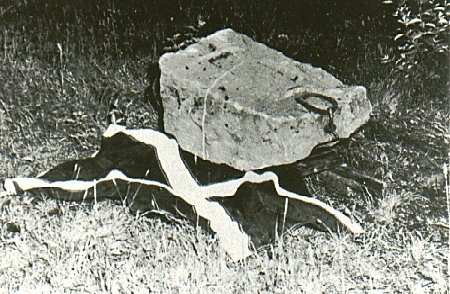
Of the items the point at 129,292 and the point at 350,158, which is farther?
the point at 350,158

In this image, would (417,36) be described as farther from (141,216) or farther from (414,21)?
(141,216)

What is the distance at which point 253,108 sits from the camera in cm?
284

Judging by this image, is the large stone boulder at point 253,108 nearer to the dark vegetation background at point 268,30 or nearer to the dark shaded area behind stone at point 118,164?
the dark shaded area behind stone at point 118,164

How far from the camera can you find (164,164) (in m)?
3.16

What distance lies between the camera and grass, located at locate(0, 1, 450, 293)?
112 inches

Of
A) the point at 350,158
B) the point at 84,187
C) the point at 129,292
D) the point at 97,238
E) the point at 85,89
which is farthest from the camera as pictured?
the point at 85,89

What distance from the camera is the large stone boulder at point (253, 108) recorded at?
285 cm

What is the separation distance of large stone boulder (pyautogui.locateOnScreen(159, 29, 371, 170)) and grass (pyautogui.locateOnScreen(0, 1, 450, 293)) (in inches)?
16.0

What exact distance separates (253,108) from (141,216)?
770 millimetres

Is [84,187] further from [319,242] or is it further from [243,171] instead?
[319,242]

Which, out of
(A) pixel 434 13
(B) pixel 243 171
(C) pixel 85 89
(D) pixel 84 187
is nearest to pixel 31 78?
(C) pixel 85 89

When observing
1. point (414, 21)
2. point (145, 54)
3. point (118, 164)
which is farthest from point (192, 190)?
point (414, 21)

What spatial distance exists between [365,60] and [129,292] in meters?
1.92

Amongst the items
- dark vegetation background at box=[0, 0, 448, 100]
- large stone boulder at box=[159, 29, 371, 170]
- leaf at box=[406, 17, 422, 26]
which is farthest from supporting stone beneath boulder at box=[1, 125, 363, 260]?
leaf at box=[406, 17, 422, 26]
